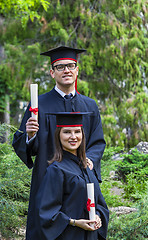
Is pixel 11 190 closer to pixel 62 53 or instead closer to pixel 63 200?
pixel 63 200

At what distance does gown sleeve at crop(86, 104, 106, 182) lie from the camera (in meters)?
3.39

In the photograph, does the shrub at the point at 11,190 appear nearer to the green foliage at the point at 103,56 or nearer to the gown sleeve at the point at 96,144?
the gown sleeve at the point at 96,144

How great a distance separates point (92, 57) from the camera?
11.3 meters

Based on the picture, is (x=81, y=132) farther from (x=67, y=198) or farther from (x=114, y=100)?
(x=114, y=100)

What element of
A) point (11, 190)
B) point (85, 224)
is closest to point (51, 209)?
point (85, 224)

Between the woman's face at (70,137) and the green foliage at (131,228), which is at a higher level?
the woman's face at (70,137)

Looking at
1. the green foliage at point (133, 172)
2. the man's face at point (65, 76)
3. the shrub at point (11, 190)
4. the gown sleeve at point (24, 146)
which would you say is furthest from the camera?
the green foliage at point (133, 172)

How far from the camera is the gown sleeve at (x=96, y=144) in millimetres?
3387

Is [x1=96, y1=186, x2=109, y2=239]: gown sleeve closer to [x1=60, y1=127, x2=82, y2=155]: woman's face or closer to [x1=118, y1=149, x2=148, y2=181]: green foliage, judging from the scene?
[x1=60, y1=127, x2=82, y2=155]: woman's face

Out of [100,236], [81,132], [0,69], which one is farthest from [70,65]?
[0,69]

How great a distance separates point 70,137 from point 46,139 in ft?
1.21

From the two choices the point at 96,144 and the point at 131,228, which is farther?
the point at 131,228

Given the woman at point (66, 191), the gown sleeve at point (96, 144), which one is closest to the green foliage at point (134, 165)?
the gown sleeve at point (96, 144)

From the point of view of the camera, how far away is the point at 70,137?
297 centimetres
